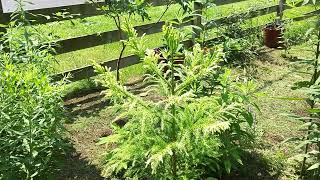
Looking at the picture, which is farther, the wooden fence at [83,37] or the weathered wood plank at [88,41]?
the weathered wood plank at [88,41]

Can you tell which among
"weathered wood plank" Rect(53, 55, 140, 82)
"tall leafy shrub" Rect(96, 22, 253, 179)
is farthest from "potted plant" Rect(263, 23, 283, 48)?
"tall leafy shrub" Rect(96, 22, 253, 179)

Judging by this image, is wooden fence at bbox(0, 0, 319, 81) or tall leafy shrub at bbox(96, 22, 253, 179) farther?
wooden fence at bbox(0, 0, 319, 81)

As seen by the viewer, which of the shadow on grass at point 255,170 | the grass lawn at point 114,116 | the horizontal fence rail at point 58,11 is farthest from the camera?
the horizontal fence rail at point 58,11

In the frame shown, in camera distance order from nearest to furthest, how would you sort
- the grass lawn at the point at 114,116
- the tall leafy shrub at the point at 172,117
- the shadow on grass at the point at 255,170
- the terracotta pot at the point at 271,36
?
the tall leafy shrub at the point at 172,117
the shadow on grass at the point at 255,170
the grass lawn at the point at 114,116
the terracotta pot at the point at 271,36

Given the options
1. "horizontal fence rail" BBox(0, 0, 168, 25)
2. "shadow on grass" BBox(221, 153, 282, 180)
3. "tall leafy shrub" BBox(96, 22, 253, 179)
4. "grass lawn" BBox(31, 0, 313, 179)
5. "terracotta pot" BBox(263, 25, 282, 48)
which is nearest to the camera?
"tall leafy shrub" BBox(96, 22, 253, 179)

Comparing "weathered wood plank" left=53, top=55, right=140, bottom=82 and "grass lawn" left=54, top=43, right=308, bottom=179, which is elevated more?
"weathered wood plank" left=53, top=55, right=140, bottom=82

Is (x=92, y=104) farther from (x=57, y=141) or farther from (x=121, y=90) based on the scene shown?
(x=121, y=90)

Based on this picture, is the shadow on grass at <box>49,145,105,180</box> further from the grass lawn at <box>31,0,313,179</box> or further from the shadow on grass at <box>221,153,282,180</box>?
the shadow on grass at <box>221,153,282,180</box>

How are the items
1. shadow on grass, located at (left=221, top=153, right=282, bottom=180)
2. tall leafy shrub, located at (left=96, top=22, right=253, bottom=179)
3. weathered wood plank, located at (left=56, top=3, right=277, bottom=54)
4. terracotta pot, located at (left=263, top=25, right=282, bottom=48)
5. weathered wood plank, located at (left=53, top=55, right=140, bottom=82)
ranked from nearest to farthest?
tall leafy shrub, located at (left=96, top=22, right=253, bottom=179) → shadow on grass, located at (left=221, top=153, right=282, bottom=180) → weathered wood plank, located at (left=56, top=3, right=277, bottom=54) → weathered wood plank, located at (left=53, top=55, right=140, bottom=82) → terracotta pot, located at (left=263, top=25, right=282, bottom=48)

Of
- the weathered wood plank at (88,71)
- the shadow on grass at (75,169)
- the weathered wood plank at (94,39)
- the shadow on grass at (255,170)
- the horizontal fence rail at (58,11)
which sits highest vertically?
the horizontal fence rail at (58,11)

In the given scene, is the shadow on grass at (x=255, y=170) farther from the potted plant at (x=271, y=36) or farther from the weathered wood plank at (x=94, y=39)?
the potted plant at (x=271, y=36)

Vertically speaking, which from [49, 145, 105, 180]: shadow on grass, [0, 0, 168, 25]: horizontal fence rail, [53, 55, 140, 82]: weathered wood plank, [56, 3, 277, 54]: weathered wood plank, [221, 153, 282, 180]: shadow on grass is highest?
[0, 0, 168, 25]: horizontal fence rail

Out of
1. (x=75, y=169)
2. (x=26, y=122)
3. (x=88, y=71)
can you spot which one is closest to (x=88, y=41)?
(x=88, y=71)

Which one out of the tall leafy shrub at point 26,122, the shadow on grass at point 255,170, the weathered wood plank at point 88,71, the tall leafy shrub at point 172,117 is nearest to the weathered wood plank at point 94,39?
the weathered wood plank at point 88,71
